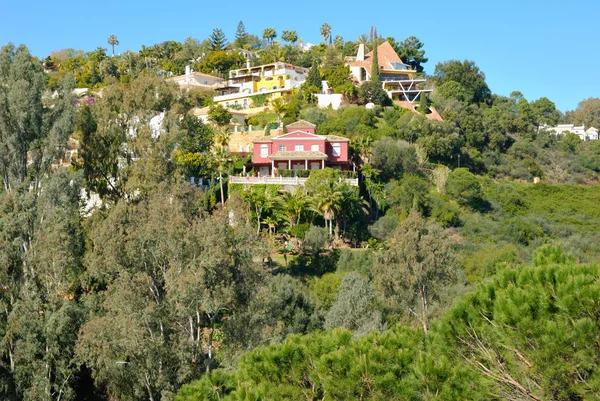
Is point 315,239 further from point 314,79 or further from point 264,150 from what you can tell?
point 314,79

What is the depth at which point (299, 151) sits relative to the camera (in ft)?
147

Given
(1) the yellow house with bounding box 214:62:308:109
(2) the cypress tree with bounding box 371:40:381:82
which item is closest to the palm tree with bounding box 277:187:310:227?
(1) the yellow house with bounding box 214:62:308:109

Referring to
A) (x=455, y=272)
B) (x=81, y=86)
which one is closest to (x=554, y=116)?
(x=81, y=86)

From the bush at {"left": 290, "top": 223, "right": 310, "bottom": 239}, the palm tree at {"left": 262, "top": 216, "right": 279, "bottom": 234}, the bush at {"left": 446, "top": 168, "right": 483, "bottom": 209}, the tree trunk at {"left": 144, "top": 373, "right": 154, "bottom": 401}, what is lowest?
the tree trunk at {"left": 144, "top": 373, "right": 154, "bottom": 401}

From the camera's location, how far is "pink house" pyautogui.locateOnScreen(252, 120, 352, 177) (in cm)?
4434

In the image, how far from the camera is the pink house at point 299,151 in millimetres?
44344

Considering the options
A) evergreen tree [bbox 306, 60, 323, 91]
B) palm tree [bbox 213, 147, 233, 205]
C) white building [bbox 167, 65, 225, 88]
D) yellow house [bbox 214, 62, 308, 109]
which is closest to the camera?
palm tree [bbox 213, 147, 233, 205]

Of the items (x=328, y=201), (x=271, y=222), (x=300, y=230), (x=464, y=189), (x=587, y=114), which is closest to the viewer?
A: (x=300, y=230)

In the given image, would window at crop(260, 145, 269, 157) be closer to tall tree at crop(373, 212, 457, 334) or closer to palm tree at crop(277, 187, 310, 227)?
palm tree at crop(277, 187, 310, 227)

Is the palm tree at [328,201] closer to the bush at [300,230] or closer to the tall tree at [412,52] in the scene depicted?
the bush at [300,230]

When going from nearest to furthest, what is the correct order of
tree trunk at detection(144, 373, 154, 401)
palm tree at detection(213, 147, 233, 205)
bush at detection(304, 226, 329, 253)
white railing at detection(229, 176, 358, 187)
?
tree trunk at detection(144, 373, 154, 401), bush at detection(304, 226, 329, 253), white railing at detection(229, 176, 358, 187), palm tree at detection(213, 147, 233, 205)

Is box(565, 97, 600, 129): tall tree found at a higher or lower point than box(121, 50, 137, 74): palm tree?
lower

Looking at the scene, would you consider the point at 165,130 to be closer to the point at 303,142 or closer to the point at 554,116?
the point at 303,142

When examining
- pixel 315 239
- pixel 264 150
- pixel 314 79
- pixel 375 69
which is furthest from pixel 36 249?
pixel 375 69
